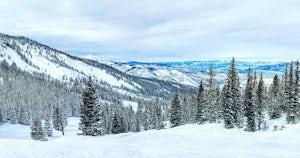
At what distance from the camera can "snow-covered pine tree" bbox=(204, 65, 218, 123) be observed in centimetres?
5703

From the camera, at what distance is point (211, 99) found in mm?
58781

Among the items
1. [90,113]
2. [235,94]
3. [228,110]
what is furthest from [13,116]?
[228,110]

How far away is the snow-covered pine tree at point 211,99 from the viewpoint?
Answer: 187ft

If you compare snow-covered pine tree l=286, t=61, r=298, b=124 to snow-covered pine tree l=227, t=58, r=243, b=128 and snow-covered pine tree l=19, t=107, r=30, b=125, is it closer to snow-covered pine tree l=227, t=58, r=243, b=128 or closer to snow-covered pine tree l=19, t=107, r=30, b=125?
snow-covered pine tree l=227, t=58, r=243, b=128

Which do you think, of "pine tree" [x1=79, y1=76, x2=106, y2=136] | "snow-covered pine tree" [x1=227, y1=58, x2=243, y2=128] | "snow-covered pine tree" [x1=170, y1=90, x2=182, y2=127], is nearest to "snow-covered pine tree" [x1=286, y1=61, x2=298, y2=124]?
"snow-covered pine tree" [x1=227, y1=58, x2=243, y2=128]

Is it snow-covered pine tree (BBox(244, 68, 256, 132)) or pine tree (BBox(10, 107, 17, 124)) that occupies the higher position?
snow-covered pine tree (BBox(244, 68, 256, 132))

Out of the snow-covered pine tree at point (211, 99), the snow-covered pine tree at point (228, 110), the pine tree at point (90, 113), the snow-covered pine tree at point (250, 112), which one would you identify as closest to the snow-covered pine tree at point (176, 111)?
the snow-covered pine tree at point (211, 99)

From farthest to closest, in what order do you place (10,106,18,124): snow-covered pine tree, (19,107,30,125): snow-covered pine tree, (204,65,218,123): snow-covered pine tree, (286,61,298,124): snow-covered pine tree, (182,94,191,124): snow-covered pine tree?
(19,107,30,125): snow-covered pine tree
(10,106,18,124): snow-covered pine tree
(182,94,191,124): snow-covered pine tree
(204,65,218,123): snow-covered pine tree
(286,61,298,124): snow-covered pine tree

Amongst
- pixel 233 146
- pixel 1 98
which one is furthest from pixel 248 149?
pixel 1 98

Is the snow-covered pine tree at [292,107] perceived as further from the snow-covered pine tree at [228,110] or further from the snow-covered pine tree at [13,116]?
the snow-covered pine tree at [13,116]

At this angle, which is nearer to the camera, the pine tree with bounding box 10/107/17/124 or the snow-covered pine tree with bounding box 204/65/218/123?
the snow-covered pine tree with bounding box 204/65/218/123

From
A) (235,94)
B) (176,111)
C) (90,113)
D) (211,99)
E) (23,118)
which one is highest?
(235,94)

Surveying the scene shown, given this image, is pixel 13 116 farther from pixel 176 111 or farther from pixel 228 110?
pixel 228 110

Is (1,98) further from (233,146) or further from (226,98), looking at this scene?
(233,146)
